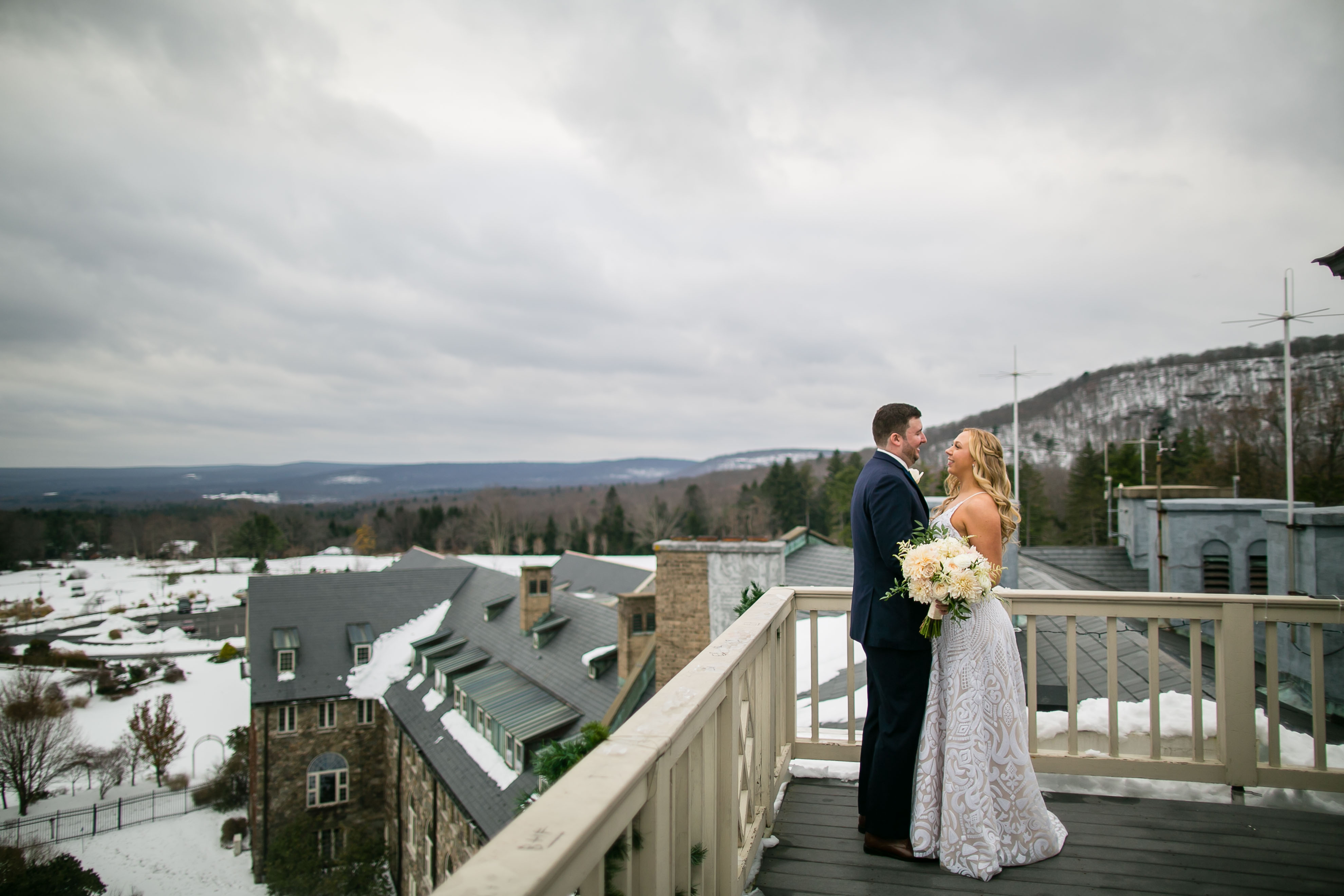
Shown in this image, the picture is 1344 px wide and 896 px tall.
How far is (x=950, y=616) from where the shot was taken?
2.83 meters

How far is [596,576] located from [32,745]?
1110 inches

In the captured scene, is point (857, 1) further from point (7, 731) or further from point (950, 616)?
point (7, 731)

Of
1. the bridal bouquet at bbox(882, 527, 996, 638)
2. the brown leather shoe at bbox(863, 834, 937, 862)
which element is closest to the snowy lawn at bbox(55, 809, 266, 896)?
the brown leather shoe at bbox(863, 834, 937, 862)

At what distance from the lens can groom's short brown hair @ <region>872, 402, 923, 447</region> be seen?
297 centimetres

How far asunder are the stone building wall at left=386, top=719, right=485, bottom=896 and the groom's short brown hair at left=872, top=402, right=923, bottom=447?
15108mm

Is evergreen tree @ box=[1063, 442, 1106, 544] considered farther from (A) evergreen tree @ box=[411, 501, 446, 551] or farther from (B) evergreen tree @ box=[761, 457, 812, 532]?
(A) evergreen tree @ box=[411, 501, 446, 551]

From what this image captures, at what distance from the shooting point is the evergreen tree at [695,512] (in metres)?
78.2

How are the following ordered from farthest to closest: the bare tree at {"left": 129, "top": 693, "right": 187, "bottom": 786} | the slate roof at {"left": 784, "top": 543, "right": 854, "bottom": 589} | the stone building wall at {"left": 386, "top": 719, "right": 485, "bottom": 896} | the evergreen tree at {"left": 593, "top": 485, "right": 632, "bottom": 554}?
1. the evergreen tree at {"left": 593, "top": 485, "right": 632, "bottom": 554}
2. the bare tree at {"left": 129, "top": 693, "right": 187, "bottom": 786}
3. the stone building wall at {"left": 386, "top": 719, "right": 485, "bottom": 896}
4. the slate roof at {"left": 784, "top": 543, "right": 854, "bottom": 589}

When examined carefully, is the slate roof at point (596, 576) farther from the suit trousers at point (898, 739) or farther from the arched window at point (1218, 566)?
the suit trousers at point (898, 739)

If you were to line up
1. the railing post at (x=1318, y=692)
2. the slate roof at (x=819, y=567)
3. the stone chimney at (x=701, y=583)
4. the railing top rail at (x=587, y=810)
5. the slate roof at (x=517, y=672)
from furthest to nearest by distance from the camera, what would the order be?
the slate roof at (x=517, y=672) → the slate roof at (x=819, y=567) → the stone chimney at (x=701, y=583) → the railing post at (x=1318, y=692) → the railing top rail at (x=587, y=810)

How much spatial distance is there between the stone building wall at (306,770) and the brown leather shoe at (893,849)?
27.0 metres

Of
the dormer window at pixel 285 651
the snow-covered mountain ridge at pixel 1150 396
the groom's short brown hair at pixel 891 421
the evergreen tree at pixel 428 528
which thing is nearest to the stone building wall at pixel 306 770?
the dormer window at pixel 285 651

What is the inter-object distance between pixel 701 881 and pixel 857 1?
11.3 metres

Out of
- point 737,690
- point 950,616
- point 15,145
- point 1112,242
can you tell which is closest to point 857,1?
point 950,616
